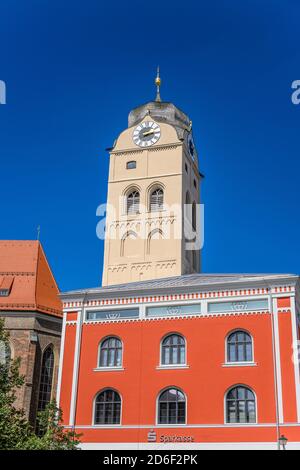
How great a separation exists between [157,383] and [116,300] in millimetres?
4854

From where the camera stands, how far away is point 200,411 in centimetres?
2656

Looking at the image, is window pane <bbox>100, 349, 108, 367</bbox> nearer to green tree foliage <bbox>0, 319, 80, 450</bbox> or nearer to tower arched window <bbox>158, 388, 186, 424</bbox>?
tower arched window <bbox>158, 388, 186, 424</bbox>

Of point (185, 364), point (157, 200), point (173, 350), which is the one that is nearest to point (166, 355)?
point (173, 350)

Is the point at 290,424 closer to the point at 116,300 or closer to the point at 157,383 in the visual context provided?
the point at 157,383

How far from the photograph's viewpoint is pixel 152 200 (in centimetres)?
4709

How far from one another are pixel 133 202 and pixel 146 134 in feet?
20.5

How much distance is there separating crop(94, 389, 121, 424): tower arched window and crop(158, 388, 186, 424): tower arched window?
7.06 feet

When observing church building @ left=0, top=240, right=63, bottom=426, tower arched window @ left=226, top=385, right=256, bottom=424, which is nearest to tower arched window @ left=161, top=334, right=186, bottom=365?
tower arched window @ left=226, top=385, right=256, bottom=424

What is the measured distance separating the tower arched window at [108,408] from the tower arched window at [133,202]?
20.9 meters

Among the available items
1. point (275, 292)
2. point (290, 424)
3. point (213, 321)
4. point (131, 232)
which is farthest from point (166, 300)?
point (131, 232)

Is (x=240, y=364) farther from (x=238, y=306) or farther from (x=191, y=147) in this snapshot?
(x=191, y=147)

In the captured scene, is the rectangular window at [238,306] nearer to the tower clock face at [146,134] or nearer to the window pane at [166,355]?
the window pane at [166,355]

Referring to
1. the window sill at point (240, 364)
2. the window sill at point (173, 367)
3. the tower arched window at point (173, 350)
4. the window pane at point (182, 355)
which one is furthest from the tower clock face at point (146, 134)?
the window sill at point (240, 364)

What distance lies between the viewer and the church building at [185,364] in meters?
25.9
